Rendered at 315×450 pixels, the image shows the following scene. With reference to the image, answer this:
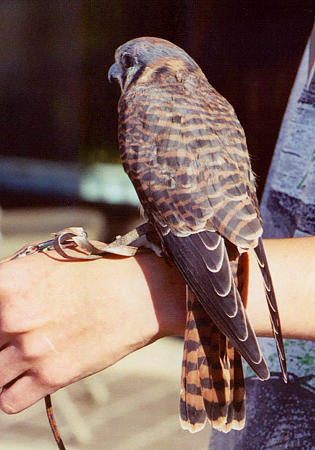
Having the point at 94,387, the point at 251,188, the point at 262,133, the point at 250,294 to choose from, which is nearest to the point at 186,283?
the point at 250,294

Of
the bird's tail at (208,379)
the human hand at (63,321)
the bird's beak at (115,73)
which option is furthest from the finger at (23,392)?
the bird's beak at (115,73)

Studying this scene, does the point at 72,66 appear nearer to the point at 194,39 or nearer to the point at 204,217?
the point at 194,39

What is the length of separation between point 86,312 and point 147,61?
75 centimetres

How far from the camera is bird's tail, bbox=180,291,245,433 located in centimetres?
125

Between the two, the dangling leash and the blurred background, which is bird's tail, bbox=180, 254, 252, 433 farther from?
the blurred background

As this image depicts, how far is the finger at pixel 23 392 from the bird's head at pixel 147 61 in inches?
31.2

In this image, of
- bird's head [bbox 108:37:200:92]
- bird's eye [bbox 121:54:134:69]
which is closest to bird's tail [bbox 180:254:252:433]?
bird's head [bbox 108:37:200:92]

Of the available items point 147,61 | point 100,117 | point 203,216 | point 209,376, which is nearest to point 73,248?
point 203,216

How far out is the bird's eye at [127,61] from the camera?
170 centimetres

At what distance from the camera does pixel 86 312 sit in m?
1.16

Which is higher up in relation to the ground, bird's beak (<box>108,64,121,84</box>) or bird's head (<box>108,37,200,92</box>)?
bird's head (<box>108,37,200,92</box>)

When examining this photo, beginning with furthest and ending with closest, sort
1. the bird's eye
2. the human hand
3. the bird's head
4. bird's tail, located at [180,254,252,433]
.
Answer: the bird's eye < the bird's head < bird's tail, located at [180,254,252,433] < the human hand

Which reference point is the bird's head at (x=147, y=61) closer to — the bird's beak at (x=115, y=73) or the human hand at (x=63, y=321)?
the bird's beak at (x=115, y=73)

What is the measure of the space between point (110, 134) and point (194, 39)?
9.86 feet
